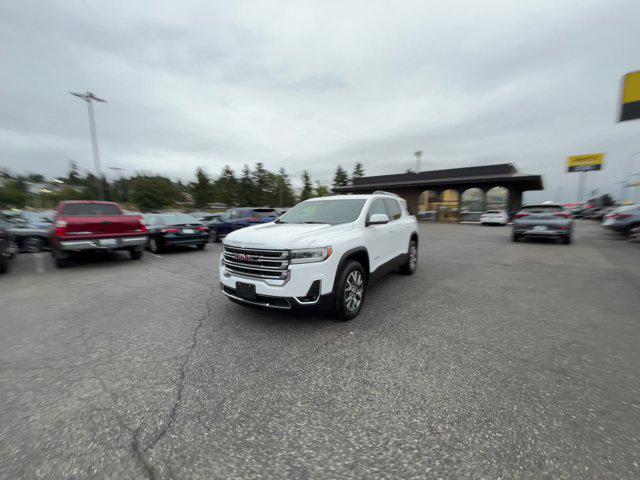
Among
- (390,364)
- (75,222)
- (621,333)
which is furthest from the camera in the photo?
(75,222)

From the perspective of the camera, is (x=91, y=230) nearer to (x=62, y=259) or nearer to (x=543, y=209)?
(x=62, y=259)

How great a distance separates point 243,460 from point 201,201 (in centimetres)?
5951

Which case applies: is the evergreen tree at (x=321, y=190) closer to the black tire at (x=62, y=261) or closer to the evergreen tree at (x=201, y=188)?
the evergreen tree at (x=201, y=188)

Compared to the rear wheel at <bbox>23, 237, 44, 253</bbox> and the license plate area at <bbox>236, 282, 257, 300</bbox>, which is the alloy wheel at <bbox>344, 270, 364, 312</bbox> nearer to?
the license plate area at <bbox>236, 282, 257, 300</bbox>

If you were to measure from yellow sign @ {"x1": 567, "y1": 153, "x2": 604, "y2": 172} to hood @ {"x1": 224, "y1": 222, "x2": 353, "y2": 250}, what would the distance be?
56.5 metres

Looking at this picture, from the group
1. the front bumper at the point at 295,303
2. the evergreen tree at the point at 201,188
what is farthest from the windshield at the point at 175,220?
the evergreen tree at the point at 201,188

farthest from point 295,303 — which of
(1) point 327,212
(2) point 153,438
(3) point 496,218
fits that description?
(3) point 496,218

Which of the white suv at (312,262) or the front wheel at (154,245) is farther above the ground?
the white suv at (312,262)

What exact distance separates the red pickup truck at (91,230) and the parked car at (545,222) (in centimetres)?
1351

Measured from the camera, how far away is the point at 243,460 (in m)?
1.80

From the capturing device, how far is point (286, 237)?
140 inches

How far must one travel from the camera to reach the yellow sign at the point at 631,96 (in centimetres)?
1216

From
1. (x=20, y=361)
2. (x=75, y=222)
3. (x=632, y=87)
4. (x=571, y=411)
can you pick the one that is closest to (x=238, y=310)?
(x=20, y=361)

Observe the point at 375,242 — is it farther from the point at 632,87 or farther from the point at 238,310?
the point at 632,87
